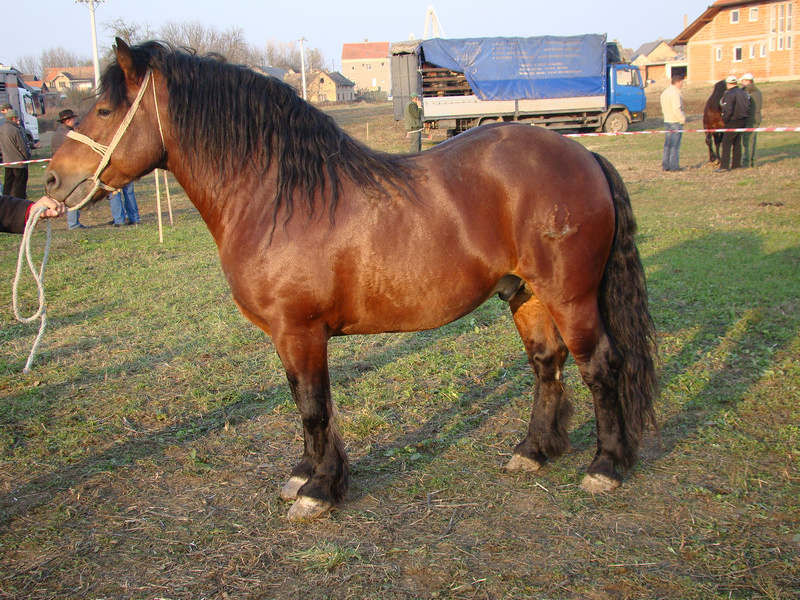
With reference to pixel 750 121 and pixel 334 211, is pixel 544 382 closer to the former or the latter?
pixel 334 211

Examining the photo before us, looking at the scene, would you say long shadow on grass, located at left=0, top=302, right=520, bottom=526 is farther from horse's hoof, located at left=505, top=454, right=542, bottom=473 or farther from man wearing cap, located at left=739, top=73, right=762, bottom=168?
man wearing cap, located at left=739, top=73, right=762, bottom=168

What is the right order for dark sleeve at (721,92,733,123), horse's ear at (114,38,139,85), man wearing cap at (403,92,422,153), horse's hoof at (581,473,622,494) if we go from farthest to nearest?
1. man wearing cap at (403,92,422,153)
2. dark sleeve at (721,92,733,123)
3. horse's hoof at (581,473,622,494)
4. horse's ear at (114,38,139,85)

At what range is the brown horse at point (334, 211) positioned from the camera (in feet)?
9.35

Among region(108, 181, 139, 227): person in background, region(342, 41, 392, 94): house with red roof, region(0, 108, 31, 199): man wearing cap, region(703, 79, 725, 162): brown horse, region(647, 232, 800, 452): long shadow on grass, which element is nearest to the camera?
region(647, 232, 800, 452): long shadow on grass

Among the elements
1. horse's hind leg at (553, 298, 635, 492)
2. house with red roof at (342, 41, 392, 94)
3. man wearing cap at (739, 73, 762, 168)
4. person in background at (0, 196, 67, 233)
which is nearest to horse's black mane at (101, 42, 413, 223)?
horse's hind leg at (553, 298, 635, 492)

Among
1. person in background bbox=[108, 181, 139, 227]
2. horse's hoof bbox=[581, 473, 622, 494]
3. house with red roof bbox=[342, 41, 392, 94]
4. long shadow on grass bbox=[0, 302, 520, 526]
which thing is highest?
house with red roof bbox=[342, 41, 392, 94]

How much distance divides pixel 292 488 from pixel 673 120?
48.4 feet

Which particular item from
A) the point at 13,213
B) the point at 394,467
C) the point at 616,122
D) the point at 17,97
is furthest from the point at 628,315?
the point at 17,97

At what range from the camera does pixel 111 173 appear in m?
2.92

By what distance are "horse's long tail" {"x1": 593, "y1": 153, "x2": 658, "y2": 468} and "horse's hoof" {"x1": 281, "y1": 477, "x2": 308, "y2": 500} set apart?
1.84 m

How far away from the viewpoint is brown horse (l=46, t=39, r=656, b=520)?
2.85 m

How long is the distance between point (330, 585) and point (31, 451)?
240 cm

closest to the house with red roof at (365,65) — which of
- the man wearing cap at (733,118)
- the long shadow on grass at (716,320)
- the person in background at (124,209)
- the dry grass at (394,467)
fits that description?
the man wearing cap at (733,118)

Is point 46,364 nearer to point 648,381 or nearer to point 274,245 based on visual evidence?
point 274,245
